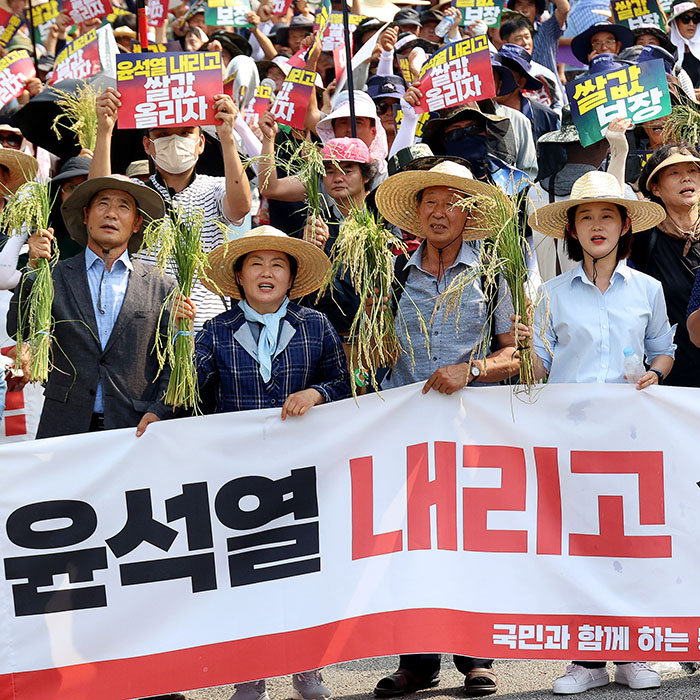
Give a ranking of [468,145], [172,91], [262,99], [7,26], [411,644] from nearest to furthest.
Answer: [411,644] < [172,91] < [468,145] < [262,99] < [7,26]

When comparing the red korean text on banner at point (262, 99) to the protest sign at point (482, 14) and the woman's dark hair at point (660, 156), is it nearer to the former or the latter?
the woman's dark hair at point (660, 156)

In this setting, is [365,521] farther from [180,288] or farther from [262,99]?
[262,99]

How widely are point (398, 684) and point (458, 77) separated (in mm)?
3750

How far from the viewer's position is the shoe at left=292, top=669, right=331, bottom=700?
5355 mm

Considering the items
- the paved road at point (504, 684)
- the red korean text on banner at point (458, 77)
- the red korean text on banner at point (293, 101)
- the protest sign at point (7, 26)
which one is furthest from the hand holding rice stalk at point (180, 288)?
the protest sign at point (7, 26)

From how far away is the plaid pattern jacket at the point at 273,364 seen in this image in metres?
5.41

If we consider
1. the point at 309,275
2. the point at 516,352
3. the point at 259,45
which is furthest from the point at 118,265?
the point at 259,45

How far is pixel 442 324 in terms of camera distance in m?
5.57

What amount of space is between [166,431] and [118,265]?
36.7 inches

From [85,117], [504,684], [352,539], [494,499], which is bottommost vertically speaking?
[504,684]

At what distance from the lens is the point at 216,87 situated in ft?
20.6

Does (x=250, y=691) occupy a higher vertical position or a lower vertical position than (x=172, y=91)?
lower

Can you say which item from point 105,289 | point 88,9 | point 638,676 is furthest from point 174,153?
point 88,9

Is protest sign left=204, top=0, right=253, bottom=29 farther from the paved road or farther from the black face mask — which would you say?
the paved road
